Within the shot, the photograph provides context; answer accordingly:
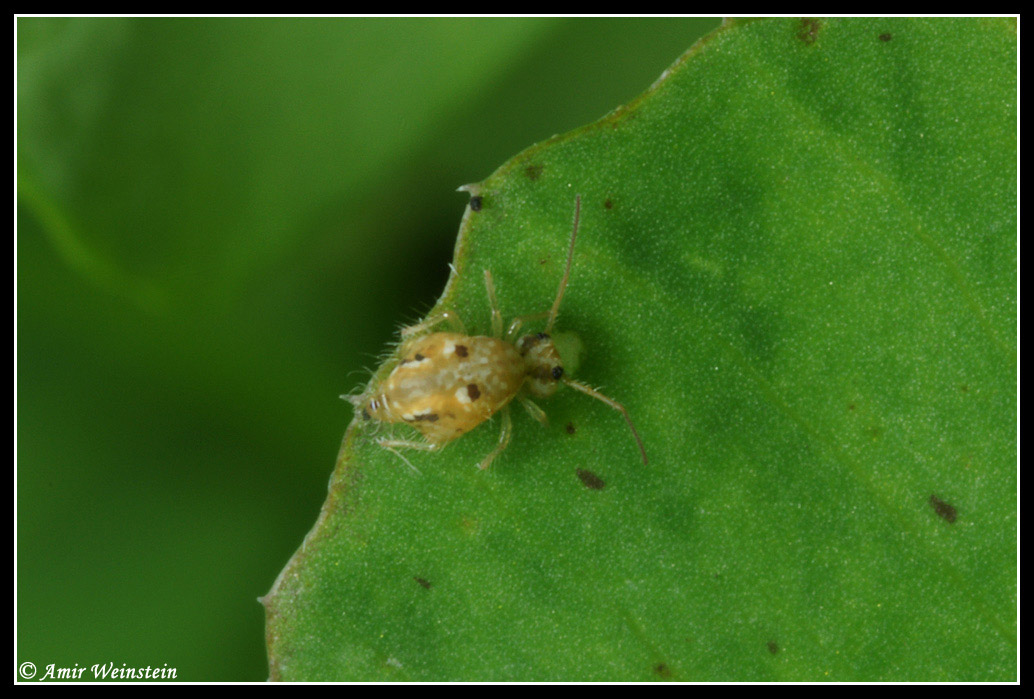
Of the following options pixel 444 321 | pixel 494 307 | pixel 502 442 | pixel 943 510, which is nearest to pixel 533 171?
pixel 494 307

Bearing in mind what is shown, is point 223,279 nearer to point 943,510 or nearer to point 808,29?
point 808,29

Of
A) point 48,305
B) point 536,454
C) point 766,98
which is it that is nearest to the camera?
point 766,98

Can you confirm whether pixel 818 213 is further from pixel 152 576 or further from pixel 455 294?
pixel 152 576

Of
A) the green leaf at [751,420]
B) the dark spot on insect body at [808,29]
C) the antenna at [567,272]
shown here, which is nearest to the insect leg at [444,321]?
the green leaf at [751,420]

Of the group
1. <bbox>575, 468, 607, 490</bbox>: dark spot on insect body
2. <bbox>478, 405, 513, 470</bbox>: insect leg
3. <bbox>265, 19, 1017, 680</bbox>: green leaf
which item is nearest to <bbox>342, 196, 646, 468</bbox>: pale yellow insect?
<bbox>478, 405, 513, 470</bbox>: insect leg

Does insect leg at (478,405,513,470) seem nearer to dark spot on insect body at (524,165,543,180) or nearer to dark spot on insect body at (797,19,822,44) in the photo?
dark spot on insect body at (524,165,543,180)

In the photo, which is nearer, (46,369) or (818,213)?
(818,213)

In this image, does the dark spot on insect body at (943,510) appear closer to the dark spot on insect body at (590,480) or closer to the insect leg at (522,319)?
the dark spot on insect body at (590,480)

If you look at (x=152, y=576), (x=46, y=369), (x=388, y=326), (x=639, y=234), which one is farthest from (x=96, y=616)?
(x=639, y=234)
